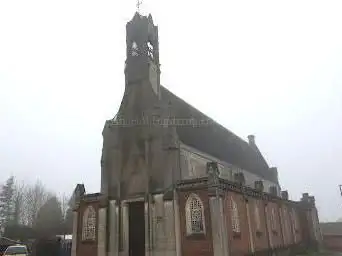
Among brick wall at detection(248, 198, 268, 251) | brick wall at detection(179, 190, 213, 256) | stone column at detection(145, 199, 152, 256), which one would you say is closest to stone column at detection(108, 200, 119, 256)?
stone column at detection(145, 199, 152, 256)

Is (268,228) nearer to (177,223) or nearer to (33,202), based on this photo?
(177,223)

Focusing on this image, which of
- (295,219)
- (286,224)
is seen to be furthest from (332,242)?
(286,224)

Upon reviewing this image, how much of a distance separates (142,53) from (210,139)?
1013cm

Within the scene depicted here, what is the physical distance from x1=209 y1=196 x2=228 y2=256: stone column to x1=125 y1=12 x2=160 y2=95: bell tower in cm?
1074

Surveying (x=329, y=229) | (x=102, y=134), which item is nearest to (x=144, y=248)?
(x=102, y=134)

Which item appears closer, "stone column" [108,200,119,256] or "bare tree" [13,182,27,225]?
"stone column" [108,200,119,256]

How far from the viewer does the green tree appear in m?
72.3

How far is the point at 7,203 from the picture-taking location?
7531cm

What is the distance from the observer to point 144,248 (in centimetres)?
2441

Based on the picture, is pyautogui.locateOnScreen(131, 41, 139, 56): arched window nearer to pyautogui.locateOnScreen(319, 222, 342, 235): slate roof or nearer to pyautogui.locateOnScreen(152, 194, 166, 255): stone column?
pyautogui.locateOnScreen(152, 194, 166, 255): stone column

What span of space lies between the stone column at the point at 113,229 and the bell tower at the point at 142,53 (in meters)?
9.66

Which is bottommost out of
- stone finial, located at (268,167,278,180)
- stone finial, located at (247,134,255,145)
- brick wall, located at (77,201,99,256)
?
brick wall, located at (77,201,99,256)

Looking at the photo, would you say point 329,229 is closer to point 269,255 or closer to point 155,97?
point 269,255

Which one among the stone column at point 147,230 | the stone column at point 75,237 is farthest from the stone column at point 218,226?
the stone column at point 75,237
